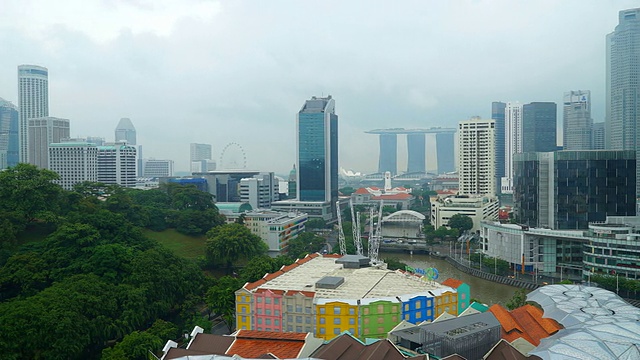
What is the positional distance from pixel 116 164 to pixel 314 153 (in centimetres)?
1562

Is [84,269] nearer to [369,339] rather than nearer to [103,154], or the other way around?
[369,339]

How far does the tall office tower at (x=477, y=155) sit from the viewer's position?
112 feet

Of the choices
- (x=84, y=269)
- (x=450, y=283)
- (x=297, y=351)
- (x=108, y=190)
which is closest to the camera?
(x=297, y=351)

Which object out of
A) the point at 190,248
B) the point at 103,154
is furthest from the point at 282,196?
the point at 190,248

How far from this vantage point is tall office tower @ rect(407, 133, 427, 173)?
99.1 meters

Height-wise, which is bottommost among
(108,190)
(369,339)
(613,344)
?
(369,339)

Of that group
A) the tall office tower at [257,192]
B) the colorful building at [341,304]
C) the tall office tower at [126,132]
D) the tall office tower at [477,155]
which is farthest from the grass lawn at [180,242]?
the tall office tower at [126,132]

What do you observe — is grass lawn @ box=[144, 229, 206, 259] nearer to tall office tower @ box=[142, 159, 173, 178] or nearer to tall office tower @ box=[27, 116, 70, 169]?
tall office tower @ box=[27, 116, 70, 169]

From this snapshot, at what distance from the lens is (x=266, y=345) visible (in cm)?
865

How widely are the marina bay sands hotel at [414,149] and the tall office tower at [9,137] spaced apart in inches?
2313

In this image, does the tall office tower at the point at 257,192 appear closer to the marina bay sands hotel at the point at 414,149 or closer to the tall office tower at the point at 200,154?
the tall office tower at the point at 200,154

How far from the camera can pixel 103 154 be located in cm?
4075

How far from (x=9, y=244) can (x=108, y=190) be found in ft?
28.3

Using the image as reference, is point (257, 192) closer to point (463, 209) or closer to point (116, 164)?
point (116, 164)
